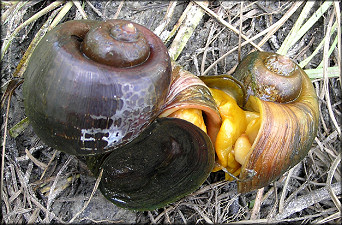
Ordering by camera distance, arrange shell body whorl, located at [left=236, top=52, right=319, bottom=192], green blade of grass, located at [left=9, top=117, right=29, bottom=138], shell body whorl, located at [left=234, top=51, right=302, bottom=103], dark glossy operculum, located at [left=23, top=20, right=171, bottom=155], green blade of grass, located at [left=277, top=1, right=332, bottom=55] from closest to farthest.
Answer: dark glossy operculum, located at [left=23, top=20, right=171, bottom=155] < shell body whorl, located at [left=236, top=52, right=319, bottom=192] < shell body whorl, located at [left=234, top=51, right=302, bottom=103] < green blade of grass, located at [left=9, top=117, right=29, bottom=138] < green blade of grass, located at [left=277, top=1, right=332, bottom=55]

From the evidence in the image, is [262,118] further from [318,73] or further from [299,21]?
[299,21]

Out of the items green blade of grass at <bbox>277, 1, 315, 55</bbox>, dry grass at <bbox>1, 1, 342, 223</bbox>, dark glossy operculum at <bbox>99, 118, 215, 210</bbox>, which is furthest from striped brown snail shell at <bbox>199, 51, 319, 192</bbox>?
green blade of grass at <bbox>277, 1, 315, 55</bbox>

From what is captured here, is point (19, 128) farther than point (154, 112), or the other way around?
point (19, 128)

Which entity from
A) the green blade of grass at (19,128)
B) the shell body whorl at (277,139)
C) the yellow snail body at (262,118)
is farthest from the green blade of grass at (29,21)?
the shell body whorl at (277,139)

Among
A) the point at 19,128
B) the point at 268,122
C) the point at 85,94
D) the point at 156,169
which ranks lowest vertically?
the point at 156,169

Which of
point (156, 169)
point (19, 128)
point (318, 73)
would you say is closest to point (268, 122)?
point (156, 169)

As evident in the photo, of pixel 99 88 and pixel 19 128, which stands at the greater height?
pixel 99 88

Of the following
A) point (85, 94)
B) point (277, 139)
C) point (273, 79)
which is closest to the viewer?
point (85, 94)

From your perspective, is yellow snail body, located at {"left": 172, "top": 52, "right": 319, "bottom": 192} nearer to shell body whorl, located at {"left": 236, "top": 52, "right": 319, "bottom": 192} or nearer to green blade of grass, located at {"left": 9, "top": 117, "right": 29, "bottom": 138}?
shell body whorl, located at {"left": 236, "top": 52, "right": 319, "bottom": 192}
